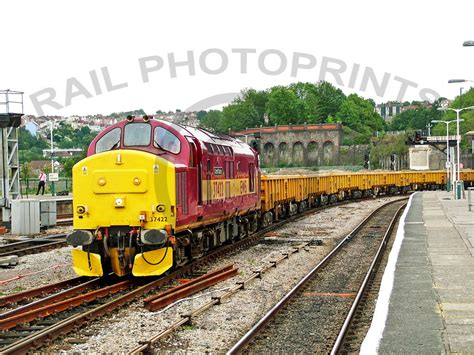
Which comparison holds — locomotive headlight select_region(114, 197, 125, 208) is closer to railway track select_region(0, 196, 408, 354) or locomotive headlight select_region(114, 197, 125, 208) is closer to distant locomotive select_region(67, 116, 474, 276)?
distant locomotive select_region(67, 116, 474, 276)

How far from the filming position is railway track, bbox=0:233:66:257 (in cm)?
2134

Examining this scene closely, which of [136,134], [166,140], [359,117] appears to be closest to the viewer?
[166,140]

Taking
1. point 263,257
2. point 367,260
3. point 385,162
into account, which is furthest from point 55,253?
point 385,162

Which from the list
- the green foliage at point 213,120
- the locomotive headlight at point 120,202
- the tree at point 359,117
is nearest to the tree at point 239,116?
the green foliage at point 213,120

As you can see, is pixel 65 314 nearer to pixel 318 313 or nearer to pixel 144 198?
pixel 144 198

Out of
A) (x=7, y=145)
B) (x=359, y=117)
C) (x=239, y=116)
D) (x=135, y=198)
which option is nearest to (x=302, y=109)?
(x=359, y=117)

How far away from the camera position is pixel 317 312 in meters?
12.3

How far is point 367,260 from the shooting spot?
19.3 meters

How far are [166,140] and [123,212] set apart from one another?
1.93m

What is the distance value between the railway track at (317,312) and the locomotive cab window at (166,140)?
13.0 feet

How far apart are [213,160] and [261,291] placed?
4542 mm

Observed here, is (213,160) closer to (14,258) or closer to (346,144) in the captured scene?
(14,258)

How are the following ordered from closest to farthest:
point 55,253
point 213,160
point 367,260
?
point 213,160
point 367,260
point 55,253

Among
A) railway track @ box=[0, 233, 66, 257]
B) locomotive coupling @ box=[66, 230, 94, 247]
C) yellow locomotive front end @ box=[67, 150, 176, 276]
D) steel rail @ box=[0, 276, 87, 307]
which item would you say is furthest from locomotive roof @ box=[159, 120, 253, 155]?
railway track @ box=[0, 233, 66, 257]
